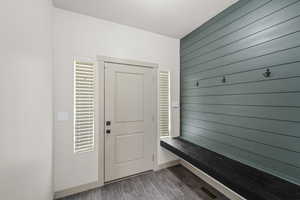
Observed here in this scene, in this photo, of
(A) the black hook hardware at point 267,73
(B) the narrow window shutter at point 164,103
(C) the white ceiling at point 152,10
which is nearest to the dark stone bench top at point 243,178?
(B) the narrow window shutter at point 164,103

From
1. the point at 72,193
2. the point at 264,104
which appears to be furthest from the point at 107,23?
the point at 72,193

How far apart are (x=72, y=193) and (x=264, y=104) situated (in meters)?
2.95

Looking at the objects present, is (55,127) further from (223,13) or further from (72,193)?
(223,13)

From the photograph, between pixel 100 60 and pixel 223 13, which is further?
pixel 100 60

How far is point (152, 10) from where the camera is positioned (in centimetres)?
204

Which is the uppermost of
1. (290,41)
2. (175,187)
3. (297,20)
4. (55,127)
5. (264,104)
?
(297,20)

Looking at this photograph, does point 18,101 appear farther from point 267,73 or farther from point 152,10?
point 267,73

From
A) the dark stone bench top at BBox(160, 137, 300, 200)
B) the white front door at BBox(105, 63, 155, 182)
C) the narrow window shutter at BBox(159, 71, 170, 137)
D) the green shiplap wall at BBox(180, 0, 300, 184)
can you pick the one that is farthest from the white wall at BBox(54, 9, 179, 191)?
the dark stone bench top at BBox(160, 137, 300, 200)

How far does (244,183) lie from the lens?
1328mm

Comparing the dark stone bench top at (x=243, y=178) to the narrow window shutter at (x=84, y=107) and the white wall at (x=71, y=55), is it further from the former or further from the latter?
the white wall at (x=71, y=55)

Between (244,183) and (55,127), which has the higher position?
(55,127)

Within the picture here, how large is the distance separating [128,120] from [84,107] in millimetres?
789

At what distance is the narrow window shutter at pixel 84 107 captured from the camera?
6.69ft

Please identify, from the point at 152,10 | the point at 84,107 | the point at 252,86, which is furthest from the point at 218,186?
the point at 152,10
